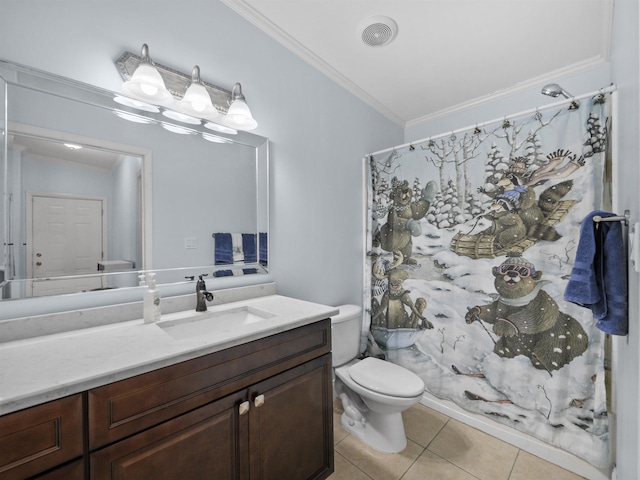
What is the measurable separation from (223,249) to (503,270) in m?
1.67

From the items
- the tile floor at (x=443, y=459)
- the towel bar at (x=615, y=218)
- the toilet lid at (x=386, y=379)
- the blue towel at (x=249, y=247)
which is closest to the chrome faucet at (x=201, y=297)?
the blue towel at (x=249, y=247)

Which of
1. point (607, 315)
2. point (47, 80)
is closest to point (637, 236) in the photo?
point (607, 315)

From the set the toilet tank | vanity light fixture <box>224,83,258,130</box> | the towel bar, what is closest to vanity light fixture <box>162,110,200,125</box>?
vanity light fixture <box>224,83,258,130</box>

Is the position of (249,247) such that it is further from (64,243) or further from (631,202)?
(631,202)

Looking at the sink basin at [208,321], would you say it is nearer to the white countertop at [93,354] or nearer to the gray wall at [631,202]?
the white countertop at [93,354]

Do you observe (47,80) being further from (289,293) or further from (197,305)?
(289,293)

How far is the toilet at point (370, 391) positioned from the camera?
155 cm

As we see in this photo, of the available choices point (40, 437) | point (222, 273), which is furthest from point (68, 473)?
point (222, 273)

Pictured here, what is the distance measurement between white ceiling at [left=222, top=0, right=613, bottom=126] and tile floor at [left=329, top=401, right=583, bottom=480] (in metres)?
2.52

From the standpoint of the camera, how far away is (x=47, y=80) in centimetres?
103

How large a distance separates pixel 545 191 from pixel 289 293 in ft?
5.30

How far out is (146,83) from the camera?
3.81 ft

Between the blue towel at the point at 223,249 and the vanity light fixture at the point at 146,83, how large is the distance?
0.68m

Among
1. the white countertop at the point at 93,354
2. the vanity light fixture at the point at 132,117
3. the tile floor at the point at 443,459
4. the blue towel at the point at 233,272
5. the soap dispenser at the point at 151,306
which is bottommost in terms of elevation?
the tile floor at the point at 443,459
